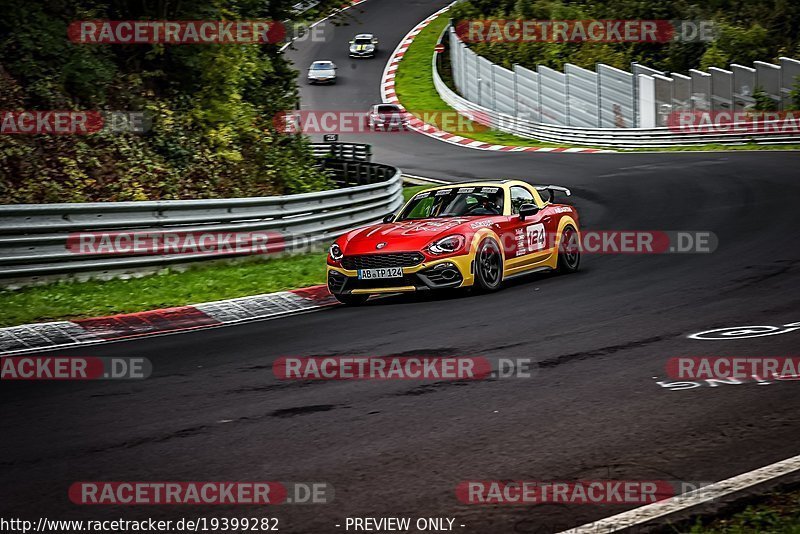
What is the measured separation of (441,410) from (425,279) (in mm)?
5274

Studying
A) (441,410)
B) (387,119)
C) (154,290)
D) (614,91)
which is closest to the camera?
(441,410)

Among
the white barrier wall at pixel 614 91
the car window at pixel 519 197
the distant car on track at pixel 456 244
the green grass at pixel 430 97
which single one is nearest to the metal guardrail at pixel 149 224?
the distant car on track at pixel 456 244

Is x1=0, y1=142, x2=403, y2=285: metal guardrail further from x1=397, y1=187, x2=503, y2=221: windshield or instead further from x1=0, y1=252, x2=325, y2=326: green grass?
x1=397, y1=187, x2=503, y2=221: windshield

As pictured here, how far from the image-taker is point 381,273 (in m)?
12.0

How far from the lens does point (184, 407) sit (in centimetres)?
714

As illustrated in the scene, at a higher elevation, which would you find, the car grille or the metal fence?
the metal fence

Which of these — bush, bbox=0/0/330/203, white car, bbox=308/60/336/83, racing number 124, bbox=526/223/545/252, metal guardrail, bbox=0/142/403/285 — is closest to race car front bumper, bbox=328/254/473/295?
racing number 124, bbox=526/223/545/252

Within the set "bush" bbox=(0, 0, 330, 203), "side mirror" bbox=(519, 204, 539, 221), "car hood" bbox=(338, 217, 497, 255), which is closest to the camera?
"car hood" bbox=(338, 217, 497, 255)

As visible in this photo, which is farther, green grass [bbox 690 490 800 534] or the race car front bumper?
the race car front bumper

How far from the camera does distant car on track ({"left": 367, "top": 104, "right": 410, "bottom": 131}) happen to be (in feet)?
154

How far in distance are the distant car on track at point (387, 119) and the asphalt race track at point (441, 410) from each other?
34.3m

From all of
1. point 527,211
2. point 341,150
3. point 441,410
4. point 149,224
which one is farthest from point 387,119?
point 441,410

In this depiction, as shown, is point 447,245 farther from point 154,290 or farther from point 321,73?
point 321,73

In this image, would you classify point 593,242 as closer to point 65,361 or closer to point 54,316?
point 54,316
